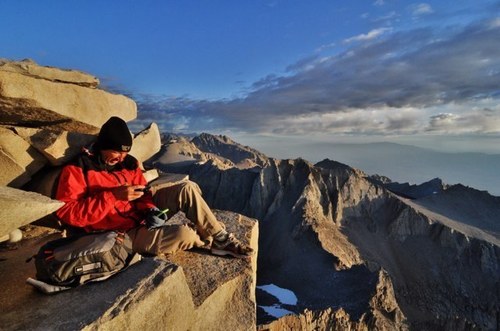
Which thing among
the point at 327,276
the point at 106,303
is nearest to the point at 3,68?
the point at 106,303

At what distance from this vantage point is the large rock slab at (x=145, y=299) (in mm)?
4125

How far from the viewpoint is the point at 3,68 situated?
665cm

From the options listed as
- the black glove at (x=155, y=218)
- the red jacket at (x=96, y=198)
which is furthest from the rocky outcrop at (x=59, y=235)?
the black glove at (x=155, y=218)

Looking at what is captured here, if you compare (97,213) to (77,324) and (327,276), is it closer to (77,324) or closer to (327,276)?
(77,324)

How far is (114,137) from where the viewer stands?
608cm

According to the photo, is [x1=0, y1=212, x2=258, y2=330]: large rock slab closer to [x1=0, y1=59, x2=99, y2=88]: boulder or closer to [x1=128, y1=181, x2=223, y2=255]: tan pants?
[x1=128, y1=181, x2=223, y2=255]: tan pants

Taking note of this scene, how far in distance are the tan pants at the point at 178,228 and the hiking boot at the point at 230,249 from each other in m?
0.30

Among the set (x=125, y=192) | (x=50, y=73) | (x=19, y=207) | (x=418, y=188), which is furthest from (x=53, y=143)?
(x=418, y=188)

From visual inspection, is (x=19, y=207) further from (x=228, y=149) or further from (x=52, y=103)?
(x=228, y=149)

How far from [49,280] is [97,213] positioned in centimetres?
124

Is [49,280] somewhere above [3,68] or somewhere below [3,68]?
below

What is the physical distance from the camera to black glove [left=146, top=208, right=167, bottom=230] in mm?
6207

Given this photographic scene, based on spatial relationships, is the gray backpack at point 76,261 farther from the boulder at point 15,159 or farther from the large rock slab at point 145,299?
the boulder at point 15,159

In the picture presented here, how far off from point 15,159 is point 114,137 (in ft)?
6.95
